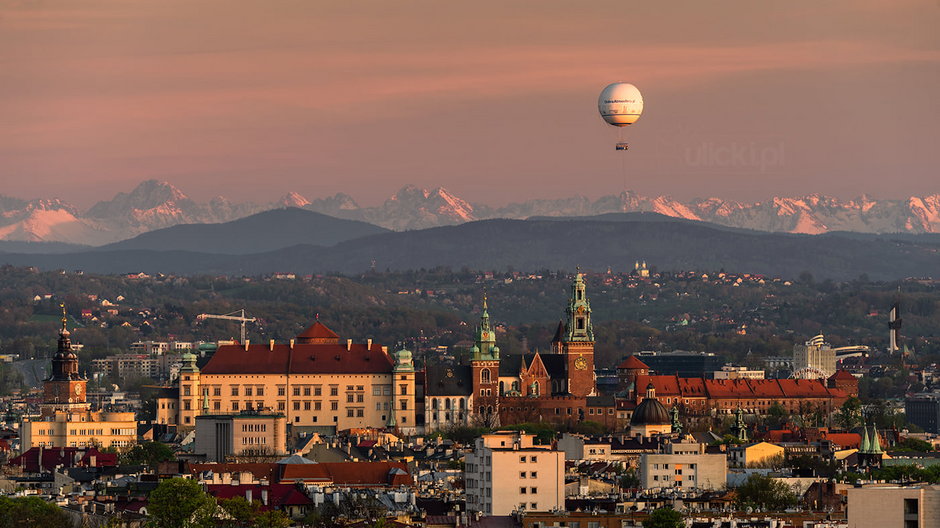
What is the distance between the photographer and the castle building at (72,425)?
137m

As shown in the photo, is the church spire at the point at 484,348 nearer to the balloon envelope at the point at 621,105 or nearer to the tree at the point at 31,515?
the balloon envelope at the point at 621,105

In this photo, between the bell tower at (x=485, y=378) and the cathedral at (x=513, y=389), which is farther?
the bell tower at (x=485, y=378)

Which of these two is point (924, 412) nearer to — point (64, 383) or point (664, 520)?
point (64, 383)

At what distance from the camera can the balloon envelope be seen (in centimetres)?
14100

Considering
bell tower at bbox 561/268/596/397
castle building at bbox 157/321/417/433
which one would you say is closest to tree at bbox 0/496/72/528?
castle building at bbox 157/321/417/433

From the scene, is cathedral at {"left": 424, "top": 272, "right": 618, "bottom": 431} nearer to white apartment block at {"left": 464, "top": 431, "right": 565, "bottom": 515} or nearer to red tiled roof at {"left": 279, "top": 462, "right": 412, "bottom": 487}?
red tiled roof at {"left": 279, "top": 462, "right": 412, "bottom": 487}

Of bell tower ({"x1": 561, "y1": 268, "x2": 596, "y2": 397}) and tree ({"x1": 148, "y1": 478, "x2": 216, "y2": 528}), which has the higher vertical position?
bell tower ({"x1": 561, "y1": 268, "x2": 596, "y2": 397})

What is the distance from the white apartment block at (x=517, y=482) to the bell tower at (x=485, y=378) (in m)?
71.8

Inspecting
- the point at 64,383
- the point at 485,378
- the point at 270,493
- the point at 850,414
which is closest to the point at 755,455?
the point at 270,493

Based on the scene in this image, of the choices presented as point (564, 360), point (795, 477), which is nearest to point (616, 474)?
point (795, 477)

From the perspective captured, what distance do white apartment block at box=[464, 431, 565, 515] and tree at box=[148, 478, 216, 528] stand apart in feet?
24.7

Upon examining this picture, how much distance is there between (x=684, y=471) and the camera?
3873 inches

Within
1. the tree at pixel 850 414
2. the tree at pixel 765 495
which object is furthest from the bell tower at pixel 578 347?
the tree at pixel 765 495

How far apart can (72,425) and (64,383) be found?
10769 millimetres
